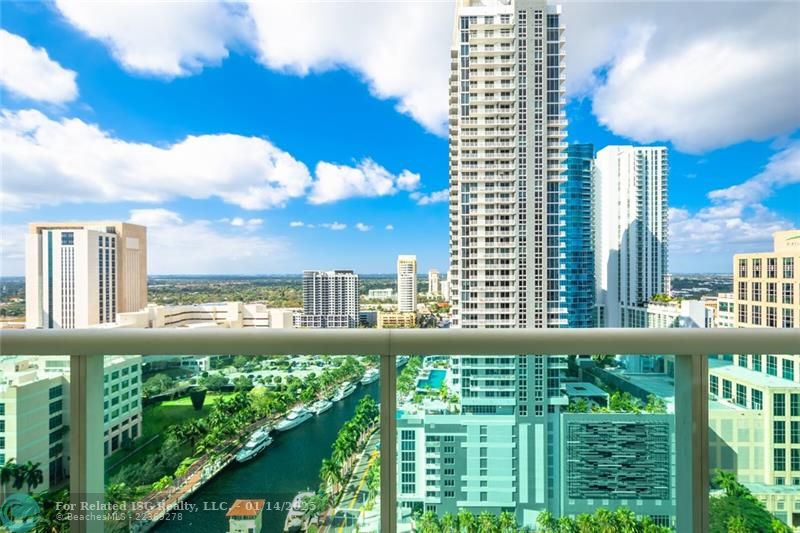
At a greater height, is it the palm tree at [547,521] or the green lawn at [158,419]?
the green lawn at [158,419]

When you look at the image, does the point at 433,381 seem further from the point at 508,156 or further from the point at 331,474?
the point at 508,156

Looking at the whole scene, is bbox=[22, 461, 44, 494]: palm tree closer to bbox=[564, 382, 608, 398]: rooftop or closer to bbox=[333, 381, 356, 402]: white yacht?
bbox=[333, 381, 356, 402]: white yacht

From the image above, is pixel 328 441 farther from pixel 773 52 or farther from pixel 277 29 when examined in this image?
pixel 773 52

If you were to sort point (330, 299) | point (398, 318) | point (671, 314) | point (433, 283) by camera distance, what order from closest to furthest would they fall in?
point (398, 318) → point (671, 314) → point (330, 299) → point (433, 283)

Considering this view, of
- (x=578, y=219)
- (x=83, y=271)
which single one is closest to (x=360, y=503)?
(x=83, y=271)

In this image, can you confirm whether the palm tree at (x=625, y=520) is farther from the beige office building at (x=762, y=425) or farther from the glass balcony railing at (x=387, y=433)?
the beige office building at (x=762, y=425)

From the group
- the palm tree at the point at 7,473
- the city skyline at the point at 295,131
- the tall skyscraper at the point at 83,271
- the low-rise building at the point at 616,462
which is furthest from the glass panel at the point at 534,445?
the tall skyscraper at the point at 83,271
